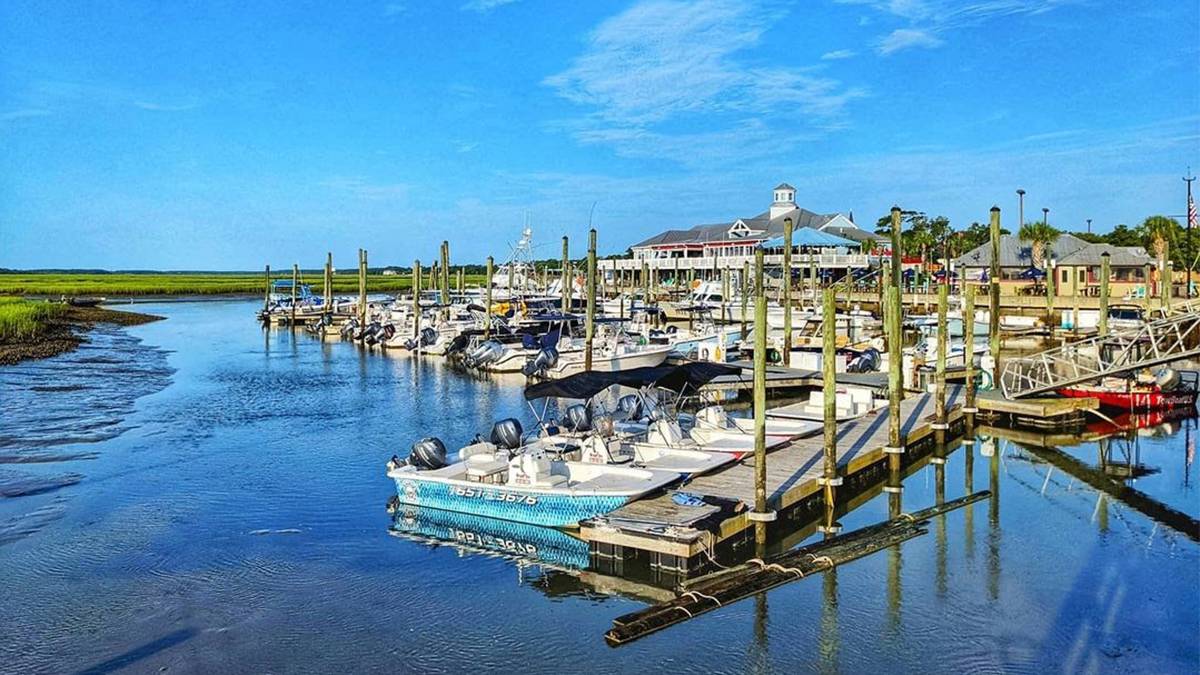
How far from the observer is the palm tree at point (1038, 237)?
7588 centimetres

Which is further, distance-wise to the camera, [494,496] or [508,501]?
[494,496]

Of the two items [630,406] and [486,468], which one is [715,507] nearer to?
[486,468]

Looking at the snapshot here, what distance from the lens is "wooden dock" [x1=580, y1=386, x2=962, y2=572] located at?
16172 mm

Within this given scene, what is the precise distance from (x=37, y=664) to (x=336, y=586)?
4.38 meters

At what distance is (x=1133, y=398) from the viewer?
30984mm

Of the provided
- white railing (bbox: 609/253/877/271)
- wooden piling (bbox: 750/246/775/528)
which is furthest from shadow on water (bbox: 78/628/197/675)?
white railing (bbox: 609/253/877/271)

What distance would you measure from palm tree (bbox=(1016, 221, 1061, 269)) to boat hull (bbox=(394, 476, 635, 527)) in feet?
218

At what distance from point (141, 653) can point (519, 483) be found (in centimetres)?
755

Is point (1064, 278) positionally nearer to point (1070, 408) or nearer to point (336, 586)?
point (1070, 408)

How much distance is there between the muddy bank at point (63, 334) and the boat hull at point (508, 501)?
37284mm

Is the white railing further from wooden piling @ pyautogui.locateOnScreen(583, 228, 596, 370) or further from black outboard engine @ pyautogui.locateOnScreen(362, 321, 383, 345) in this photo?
wooden piling @ pyautogui.locateOnScreen(583, 228, 596, 370)

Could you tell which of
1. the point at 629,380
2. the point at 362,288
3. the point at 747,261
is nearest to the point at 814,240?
the point at 747,261

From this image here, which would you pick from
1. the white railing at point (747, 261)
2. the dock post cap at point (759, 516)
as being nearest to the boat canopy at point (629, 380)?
the dock post cap at point (759, 516)

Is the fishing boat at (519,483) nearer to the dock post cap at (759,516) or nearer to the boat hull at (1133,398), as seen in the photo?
the dock post cap at (759,516)
